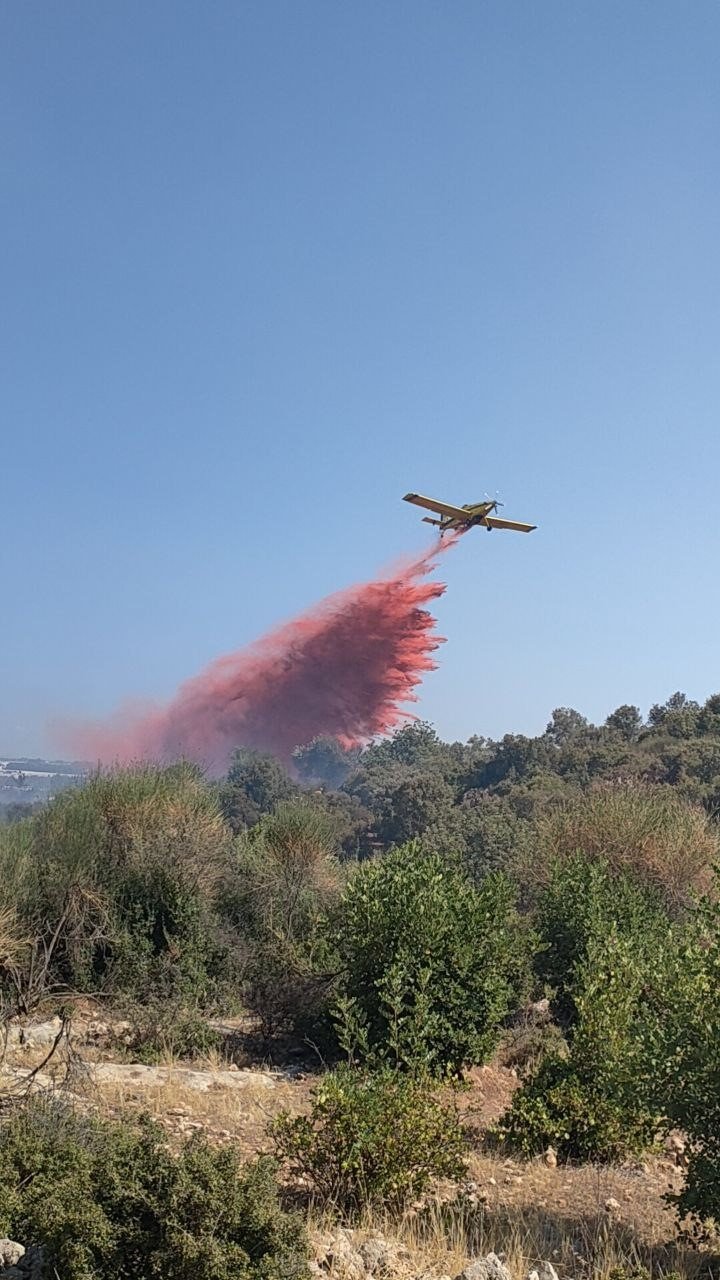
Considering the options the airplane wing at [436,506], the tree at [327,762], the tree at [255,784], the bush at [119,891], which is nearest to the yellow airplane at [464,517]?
the airplane wing at [436,506]

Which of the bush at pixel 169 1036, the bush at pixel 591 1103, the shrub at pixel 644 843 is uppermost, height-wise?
the shrub at pixel 644 843

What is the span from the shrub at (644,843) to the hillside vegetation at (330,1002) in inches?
2.3

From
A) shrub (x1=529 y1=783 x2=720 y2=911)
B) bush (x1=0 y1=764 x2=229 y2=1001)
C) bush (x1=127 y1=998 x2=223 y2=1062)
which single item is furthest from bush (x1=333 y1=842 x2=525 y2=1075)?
shrub (x1=529 y1=783 x2=720 y2=911)

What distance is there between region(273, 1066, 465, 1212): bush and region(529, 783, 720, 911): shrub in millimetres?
12723

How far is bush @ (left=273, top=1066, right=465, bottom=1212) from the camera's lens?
22.6 ft

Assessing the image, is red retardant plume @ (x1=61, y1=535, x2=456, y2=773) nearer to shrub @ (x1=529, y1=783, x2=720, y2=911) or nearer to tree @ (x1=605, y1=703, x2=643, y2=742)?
shrub @ (x1=529, y1=783, x2=720, y2=911)

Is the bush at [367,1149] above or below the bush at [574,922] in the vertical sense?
below

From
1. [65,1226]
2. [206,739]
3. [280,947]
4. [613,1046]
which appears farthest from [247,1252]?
[206,739]

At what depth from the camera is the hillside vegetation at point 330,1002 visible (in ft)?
17.3

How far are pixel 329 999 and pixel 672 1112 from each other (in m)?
6.63

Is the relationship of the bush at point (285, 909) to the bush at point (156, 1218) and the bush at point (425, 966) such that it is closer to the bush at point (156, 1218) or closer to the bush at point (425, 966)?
the bush at point (425, 966)

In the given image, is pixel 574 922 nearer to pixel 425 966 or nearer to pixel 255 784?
pixel 425 966

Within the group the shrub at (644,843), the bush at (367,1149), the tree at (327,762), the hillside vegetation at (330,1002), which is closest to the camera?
the hillside vegetation at (330,1002)

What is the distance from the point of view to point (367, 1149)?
6.89 m
